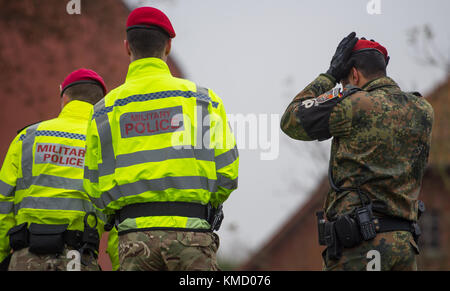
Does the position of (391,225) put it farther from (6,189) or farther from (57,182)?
(6,189)

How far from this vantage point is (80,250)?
199 inches

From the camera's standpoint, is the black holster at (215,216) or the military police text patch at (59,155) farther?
the military police text patch at (59,155)

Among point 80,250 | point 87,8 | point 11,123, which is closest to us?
point 80,250

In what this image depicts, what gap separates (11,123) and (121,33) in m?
3.57

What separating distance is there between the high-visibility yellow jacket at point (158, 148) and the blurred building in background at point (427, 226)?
1612 cm

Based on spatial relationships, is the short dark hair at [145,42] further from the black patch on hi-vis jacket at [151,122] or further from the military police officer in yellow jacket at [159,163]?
the black patch on hi-vis jacket at [151,122]

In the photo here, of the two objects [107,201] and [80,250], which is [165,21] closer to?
[107,201]

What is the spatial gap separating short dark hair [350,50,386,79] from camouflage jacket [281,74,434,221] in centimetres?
16

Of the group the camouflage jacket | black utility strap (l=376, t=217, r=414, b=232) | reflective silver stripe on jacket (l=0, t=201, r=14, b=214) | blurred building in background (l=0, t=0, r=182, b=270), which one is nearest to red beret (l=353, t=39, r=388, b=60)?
the camouflage jacket

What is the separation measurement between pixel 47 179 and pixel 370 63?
2.62 metres

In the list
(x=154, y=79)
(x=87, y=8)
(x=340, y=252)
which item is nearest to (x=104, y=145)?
(x=154, y=79)

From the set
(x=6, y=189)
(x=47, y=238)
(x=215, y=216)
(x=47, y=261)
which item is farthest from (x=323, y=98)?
(x=6, y=189)

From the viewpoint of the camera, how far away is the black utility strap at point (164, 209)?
386 cm

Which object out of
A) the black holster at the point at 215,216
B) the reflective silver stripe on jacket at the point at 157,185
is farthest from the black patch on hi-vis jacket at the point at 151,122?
the black holster at the point at 215,216
